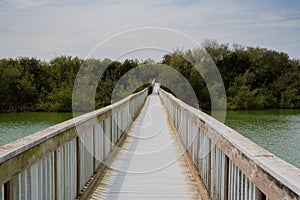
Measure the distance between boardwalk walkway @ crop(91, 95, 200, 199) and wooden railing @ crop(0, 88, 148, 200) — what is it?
0.26 meters

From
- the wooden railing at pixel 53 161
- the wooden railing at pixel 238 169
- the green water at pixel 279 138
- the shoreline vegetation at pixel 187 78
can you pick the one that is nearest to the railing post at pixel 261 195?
the wooden railing at pixel 238 169

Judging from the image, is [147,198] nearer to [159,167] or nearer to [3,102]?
[159,167]

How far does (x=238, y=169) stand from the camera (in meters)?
2.31

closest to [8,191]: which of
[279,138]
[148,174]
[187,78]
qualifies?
[148,174]

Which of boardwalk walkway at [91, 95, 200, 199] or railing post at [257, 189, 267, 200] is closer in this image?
railing post at [257, 189, 267, 200]

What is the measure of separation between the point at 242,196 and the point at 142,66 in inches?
1428

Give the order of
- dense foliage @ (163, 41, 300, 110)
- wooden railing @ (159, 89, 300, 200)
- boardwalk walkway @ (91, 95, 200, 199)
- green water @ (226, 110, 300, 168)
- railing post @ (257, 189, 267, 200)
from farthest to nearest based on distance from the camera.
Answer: dense foliage @ (163, 41, 300, 110)
green water @ (226, 110, 300, 168)
boardwalk walkway @ (91, 95, 200, 199)
railing post @ (257, 189, 267, 200)
wooden railing @ (159, 89, 300, 200)

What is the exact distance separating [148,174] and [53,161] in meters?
2.09

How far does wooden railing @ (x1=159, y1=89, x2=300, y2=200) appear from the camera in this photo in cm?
148

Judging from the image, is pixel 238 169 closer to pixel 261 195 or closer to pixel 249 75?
pixel 261 195

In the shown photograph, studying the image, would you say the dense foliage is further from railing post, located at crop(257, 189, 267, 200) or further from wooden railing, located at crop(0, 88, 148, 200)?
railing post, located at crop(257, 189, 267, 200)

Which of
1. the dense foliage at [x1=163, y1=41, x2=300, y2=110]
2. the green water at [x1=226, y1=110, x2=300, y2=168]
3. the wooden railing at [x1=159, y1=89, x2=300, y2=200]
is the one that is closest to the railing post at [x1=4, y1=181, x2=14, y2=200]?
the wooden railing at [x1=159, y1=89, x2=300, y2=200]

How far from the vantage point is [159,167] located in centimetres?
491

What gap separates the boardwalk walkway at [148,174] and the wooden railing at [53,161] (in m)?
0.26
